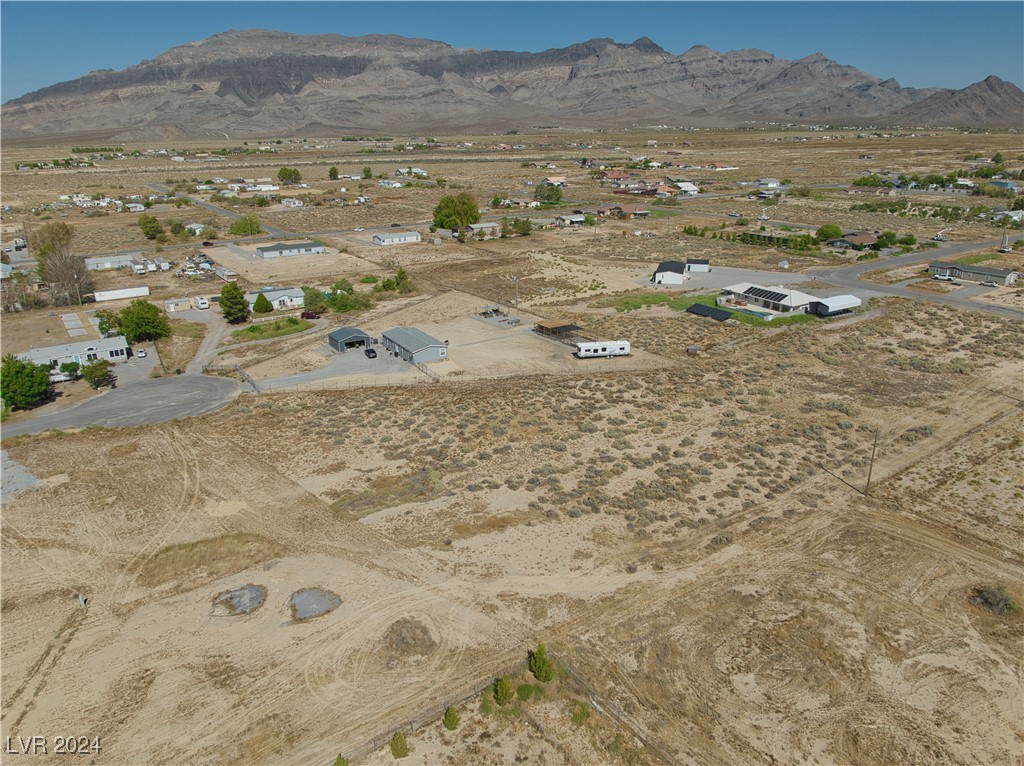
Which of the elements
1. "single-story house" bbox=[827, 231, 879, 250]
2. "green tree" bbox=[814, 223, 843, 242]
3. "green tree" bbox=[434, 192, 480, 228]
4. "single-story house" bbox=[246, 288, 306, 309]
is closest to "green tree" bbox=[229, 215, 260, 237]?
"green tree" bbox=[434, 192, 480, 228]

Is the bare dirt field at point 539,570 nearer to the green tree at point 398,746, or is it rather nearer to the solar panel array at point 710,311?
the green tree at point 398,746

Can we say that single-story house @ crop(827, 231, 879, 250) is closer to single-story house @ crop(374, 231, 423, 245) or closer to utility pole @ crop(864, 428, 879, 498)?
utility pole @ crop(864, 428, 879, 498)

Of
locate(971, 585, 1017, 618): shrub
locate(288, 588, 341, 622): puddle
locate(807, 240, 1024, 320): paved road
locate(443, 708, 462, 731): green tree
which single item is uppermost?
locate(807, 240, 1024, 320): paved road

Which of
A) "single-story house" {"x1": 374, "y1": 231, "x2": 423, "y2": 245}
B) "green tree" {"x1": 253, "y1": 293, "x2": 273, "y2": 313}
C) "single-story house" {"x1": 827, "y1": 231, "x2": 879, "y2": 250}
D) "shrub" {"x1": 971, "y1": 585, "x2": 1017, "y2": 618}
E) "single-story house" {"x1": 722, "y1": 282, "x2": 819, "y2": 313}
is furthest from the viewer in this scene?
"single-story house" {"x1": 374, "y1": 231, "x2": 423, "y2": 245}

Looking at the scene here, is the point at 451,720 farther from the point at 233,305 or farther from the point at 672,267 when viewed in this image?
the point at 672,267

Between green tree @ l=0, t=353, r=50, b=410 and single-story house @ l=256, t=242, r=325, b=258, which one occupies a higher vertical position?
single-story house @ l=256, t=242, r=325, b=258

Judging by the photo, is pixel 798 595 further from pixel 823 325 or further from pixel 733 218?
pixel 733 218

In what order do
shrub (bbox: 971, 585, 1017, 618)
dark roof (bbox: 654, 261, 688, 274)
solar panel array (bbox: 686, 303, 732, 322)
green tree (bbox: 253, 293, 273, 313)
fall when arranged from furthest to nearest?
→ 1. dark roof (bbox: 654, 261, 688, 274)
2. green tree (bbox: 253, 293, 273, 313)
3. solar panel array (bbox: 686, 303, 732, 322)
4. shrub (bbox: 971, 585, 1017, 618)
